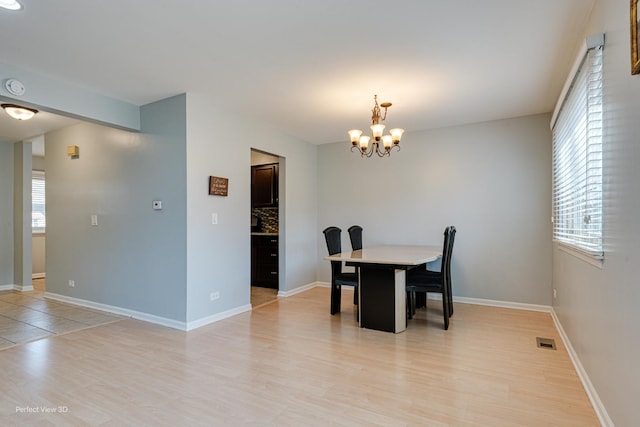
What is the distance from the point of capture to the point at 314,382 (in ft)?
7.66

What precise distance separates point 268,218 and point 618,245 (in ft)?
17.2

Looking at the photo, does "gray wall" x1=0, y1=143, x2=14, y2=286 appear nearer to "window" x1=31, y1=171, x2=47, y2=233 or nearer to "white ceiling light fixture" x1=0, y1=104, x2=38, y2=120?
"window" x1=31, y1=171, x2=47, y2=233

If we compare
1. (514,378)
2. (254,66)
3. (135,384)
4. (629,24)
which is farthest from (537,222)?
(135,384)

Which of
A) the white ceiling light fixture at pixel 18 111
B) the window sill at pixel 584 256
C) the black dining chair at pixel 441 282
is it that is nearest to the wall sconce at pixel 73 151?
the white ceiling light fixture at pixel 18 111

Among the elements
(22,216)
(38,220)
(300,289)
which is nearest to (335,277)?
(300,289)

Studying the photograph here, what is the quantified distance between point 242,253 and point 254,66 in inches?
88.7

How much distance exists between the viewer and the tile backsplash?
6.18 m

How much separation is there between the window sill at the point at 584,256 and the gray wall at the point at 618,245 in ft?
0.15

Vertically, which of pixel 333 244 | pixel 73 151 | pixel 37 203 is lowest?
pixel 333 244

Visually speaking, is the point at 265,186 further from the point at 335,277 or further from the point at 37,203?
the point at 37,203

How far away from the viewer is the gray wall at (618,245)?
57.4 inches

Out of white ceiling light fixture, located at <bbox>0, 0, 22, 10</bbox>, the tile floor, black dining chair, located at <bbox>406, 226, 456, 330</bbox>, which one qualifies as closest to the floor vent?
black dining chair, located at <bbox>406, 226, 456, 330</bbox>

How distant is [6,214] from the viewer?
561 cm

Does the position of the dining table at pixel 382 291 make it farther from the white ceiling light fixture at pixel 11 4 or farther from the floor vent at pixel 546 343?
the white ceiling light fixture at pixel 11 4
